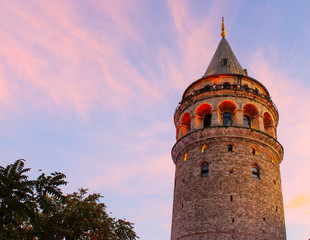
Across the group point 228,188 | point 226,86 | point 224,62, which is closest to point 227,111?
point 226,86

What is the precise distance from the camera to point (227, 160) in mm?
33906

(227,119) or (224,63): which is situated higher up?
(224,63)

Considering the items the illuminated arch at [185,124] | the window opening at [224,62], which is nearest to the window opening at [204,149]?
the illuminated arch at [185,124]

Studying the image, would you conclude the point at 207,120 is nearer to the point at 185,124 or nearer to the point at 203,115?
the point at 203,115

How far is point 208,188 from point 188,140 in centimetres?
606

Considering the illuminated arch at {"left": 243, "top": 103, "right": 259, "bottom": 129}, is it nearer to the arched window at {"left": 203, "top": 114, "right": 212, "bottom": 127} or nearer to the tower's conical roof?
the arched window at {"left": 203, "top": 114, "right": 212, "bottom": 127}

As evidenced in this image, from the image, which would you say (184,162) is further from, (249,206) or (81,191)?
(81,191)

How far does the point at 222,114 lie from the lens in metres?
38.2

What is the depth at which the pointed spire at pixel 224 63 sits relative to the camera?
41750mm

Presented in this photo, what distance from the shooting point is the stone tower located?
3078 cm

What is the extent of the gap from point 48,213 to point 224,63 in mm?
27354

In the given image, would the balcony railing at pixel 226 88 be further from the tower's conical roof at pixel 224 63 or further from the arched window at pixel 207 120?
the tower's conical roof at pixel 224 63

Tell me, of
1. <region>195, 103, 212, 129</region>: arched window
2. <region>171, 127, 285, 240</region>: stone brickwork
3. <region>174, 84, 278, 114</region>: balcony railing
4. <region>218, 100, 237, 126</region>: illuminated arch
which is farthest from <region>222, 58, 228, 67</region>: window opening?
<region>171, 127, 285, 240</region>: stone brickwork

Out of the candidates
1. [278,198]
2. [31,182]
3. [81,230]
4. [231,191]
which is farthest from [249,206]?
[31,182]
